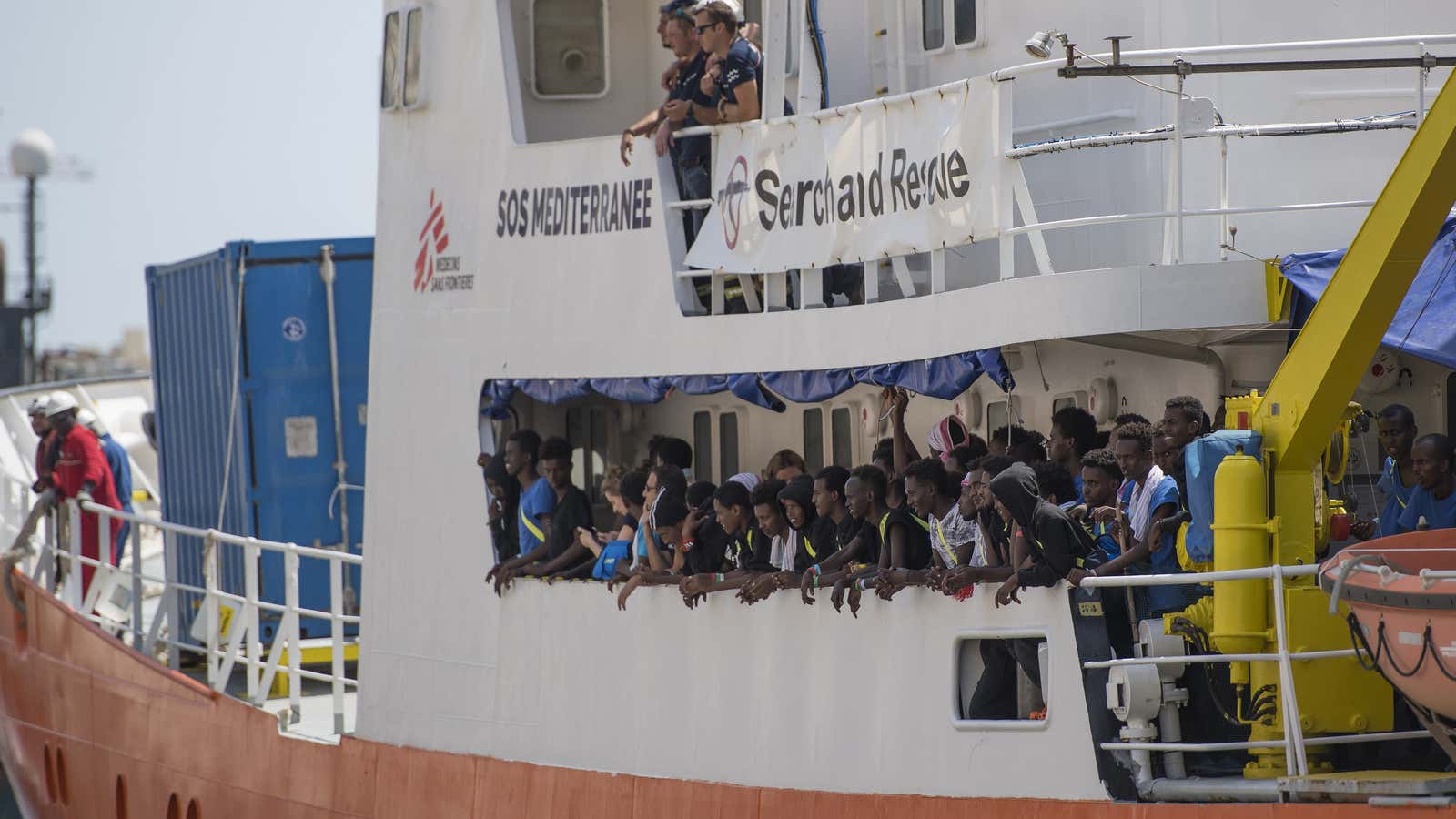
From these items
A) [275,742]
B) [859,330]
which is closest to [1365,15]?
[859,330]

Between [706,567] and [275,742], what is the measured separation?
3.91m

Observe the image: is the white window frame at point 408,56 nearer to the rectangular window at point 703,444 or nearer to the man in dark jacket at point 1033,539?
the rectangular window at point 703,444

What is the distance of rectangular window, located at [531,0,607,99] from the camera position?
12383mm

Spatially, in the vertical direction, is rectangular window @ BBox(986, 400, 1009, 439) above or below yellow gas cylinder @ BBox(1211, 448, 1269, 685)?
above

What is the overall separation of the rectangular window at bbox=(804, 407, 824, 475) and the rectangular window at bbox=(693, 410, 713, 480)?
787 millimetres

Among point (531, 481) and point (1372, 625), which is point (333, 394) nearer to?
point (531, 481)

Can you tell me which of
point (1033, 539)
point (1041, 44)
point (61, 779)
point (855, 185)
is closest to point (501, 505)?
point (855, 185)

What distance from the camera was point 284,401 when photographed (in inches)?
599

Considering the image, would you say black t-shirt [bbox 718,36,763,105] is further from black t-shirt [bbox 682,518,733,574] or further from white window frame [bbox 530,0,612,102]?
white window frame [bbox 530,0,612,102]

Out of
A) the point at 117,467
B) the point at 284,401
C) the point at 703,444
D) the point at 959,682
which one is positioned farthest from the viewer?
the point at 117,467

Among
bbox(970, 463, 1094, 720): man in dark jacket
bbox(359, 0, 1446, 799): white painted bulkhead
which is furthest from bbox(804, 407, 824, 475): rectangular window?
bbox(970, 463, 1094, 720): man in dark jacket

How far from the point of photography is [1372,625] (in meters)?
6.71

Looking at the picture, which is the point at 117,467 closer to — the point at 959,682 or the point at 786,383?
the point at 786,383

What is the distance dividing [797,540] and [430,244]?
3.50 meters
